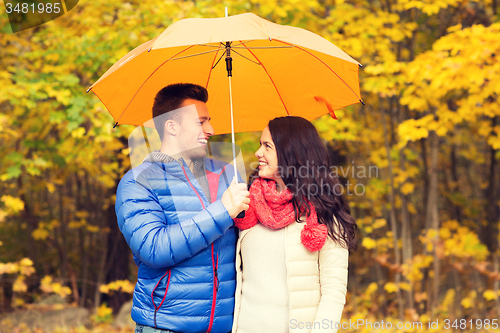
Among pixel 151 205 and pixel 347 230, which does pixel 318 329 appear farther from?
pixel 151 205

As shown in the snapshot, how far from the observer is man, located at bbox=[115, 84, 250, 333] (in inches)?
68.7

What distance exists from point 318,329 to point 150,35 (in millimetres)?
3731

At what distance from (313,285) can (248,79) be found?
1.27 metres

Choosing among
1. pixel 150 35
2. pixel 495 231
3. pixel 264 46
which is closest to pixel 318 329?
pixel 264 46

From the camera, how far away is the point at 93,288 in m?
7.63

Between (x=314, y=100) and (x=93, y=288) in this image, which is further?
(x=93, y=288)

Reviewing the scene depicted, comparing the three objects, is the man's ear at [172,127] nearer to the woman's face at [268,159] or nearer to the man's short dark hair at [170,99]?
the man's short dark hair at [170,99]

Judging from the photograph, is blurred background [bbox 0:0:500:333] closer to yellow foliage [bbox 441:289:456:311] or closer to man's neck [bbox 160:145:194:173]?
yellow foliage [bbox 441:289:456:311]

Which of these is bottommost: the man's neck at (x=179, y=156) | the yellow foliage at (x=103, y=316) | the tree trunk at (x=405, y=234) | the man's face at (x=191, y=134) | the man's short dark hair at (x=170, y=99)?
the yellow foliage at (x=103, y=316)

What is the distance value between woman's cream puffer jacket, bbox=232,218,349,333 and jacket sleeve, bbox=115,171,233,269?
0.34 metres

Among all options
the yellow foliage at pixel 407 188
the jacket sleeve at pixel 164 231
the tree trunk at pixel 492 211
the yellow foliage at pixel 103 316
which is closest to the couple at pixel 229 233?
the jacket sleeve at pixel 164 231

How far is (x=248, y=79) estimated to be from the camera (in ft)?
8.21

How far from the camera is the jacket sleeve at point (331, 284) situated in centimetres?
187

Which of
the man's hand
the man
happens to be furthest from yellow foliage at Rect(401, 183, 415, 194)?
the man's hand
